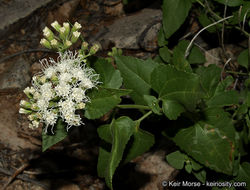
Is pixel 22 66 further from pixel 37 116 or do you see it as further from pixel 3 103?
pixel 37 116

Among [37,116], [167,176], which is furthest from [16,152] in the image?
[167,176]

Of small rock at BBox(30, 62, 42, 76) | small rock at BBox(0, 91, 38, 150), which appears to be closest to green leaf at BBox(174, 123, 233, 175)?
small rock at BBox(0, 91, 38, 150)

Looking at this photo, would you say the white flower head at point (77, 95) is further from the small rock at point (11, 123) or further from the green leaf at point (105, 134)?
the small rock at point (11, 123)

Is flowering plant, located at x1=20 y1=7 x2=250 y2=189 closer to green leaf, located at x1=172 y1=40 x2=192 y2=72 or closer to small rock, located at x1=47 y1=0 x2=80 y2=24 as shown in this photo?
green leaf, located at x1=172 y1=40 x2=192 y2=72

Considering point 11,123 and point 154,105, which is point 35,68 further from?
point 154,105

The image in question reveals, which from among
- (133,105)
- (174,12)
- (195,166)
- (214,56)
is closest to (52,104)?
(133,105)

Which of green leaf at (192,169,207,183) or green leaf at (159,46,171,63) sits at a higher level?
green leaf at (159,46,171,63)

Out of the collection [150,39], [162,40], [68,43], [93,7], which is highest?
[68,43]
